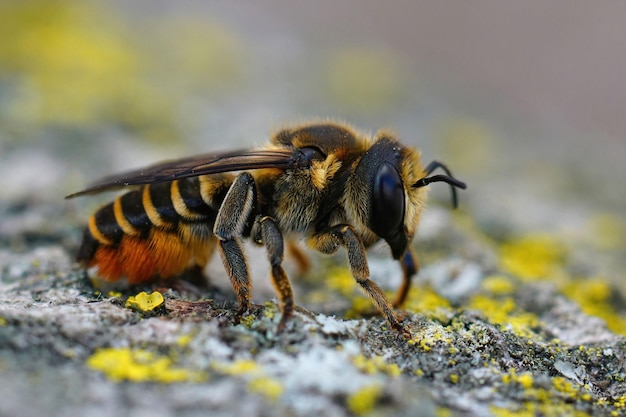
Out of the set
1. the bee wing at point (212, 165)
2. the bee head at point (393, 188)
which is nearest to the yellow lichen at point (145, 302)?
the bee wing at point (212, 165)

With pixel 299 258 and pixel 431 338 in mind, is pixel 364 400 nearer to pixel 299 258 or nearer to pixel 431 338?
pixel 431 338

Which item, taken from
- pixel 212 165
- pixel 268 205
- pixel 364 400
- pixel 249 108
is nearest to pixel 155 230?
pixel 212 165

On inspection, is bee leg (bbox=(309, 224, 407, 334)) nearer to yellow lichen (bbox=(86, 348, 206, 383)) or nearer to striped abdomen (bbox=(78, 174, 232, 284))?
striped abdomen (bbox=(78, 174, 232, 284))

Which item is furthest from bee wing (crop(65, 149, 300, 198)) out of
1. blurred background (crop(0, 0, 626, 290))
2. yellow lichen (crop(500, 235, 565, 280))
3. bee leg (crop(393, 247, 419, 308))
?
yellow lichen (crop(500, 235, 565, 280))

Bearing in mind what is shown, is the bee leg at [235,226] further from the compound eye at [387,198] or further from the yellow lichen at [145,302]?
the compound eye at [387,198]

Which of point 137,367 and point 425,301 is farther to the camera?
point 425,301

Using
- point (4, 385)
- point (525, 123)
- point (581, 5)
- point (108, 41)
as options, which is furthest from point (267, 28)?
point (4, 385)
